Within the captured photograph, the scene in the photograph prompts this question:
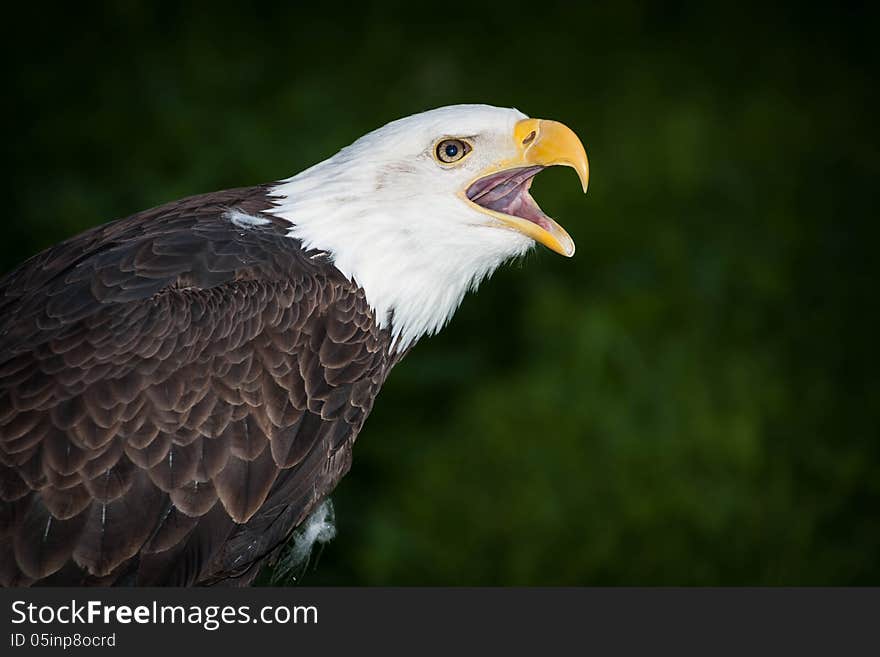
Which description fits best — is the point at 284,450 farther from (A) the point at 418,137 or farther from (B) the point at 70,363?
(A) the point at 418,137

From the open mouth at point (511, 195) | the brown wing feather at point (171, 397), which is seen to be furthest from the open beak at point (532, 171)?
the brown wing feather at point (171, 397)

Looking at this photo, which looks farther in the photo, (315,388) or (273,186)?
(273,186)

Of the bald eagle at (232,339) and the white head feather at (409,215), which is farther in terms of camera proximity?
the white head feather at (409,215)

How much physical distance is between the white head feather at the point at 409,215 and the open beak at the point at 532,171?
0.07 feet

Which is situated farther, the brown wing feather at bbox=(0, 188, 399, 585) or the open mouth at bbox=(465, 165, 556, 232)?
the open mouth at bbox=(465, 165, 556, 232)

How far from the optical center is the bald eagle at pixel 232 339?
2.51 metres

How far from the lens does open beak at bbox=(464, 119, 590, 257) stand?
2811 mm

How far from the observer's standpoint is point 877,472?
563 cm

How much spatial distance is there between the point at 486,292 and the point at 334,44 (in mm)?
1563

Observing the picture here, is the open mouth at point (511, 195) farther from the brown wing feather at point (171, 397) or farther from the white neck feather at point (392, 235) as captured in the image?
the brown wing feather at point (171, 397)

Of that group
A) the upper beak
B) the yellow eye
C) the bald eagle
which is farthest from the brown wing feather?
the upper beak

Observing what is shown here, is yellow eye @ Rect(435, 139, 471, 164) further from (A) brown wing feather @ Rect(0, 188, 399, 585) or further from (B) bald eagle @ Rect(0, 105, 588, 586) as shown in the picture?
(A) brown wing feather @ Rect(0, 188, 399, 585)

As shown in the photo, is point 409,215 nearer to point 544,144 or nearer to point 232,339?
point 544,144

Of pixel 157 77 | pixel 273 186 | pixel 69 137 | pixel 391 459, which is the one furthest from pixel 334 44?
pixel 273 186
